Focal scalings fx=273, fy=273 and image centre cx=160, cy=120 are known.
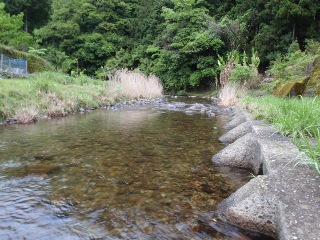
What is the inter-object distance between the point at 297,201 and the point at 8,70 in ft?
42.2

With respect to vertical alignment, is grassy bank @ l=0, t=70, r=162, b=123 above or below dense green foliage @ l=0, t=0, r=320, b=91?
below

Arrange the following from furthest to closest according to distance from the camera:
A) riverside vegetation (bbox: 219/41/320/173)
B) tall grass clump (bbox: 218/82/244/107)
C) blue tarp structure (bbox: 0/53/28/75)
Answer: blue tarp structure (bbox: 0/53/28/75) → tall grass clump (bbox: 218/82/244/107) → riverside vegetation (bbox: 219/41/320/173)

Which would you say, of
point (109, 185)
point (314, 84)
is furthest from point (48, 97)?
point (314, 84)

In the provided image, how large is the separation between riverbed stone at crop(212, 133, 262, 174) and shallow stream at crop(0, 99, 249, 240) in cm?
14

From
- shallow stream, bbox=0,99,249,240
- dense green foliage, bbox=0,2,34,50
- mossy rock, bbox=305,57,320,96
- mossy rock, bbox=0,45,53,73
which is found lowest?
shallow stream, bbox=0,99,249,240

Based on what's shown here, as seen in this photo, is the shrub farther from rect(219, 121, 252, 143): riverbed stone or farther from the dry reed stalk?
the dry reed stalk

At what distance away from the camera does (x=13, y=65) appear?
42.7 ft

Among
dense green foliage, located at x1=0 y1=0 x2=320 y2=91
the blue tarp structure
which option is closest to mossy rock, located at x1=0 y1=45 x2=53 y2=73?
the blue tarp structure

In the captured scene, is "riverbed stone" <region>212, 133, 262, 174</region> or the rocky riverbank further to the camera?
"riverbed stone" <region>212, 133, 262, 174</region>

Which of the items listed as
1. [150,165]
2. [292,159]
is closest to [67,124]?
[150,165]

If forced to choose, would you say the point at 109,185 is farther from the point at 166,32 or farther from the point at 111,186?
the point at 166,32

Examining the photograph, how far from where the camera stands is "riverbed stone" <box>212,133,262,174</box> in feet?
10.7

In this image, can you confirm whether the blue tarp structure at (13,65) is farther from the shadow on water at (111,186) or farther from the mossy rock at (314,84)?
the mossy rock at (314,84)

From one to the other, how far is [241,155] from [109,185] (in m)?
1.66
